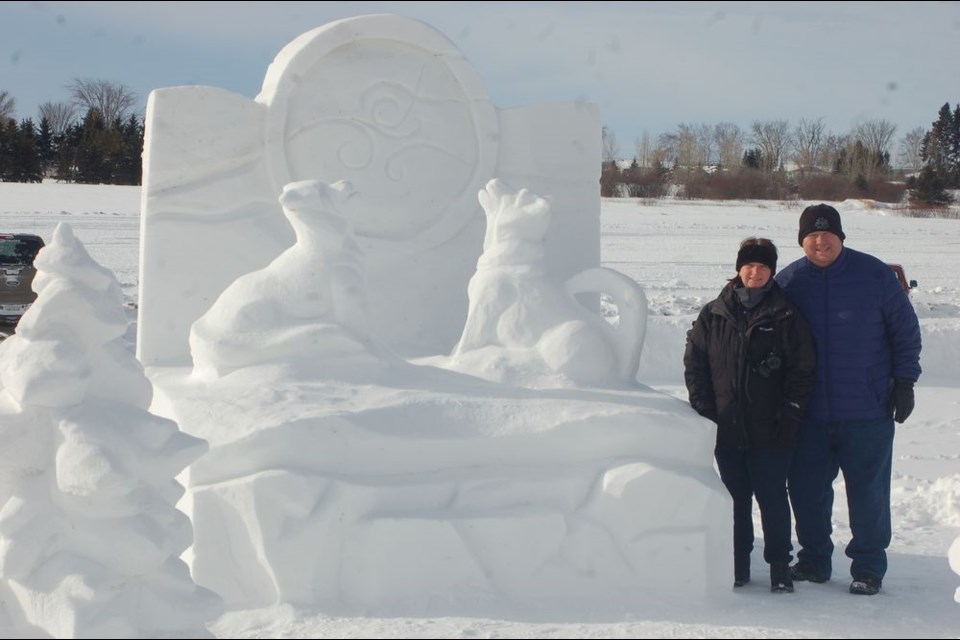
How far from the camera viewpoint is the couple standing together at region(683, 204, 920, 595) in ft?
14.3

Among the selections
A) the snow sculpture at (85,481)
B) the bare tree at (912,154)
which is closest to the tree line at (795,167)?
the bare tree at (912,154)

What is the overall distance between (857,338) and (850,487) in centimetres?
64

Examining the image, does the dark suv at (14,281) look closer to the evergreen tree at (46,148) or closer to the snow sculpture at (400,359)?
the snow sculpture at (400,359)

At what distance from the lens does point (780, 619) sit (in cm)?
394

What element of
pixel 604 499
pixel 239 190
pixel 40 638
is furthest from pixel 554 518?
pixel 239 190

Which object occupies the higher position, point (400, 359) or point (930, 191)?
point (930, 191)

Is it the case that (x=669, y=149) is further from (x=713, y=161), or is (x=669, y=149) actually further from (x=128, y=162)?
(x=128, y=162)

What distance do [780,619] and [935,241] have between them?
21.1 metres

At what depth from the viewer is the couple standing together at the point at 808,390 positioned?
4.36 metres

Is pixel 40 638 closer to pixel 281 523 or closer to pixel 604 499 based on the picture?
pixel 281 523

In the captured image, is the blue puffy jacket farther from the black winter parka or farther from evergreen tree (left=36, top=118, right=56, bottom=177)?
evergreen tree (left=36, top=118, right=56, bottom=177)

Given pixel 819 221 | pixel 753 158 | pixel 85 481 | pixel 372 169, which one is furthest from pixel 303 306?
pixel 753 158

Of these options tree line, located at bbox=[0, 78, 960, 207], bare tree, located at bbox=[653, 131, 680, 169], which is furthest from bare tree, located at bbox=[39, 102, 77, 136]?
bare tree, located at bbox=[653, 131, 680, 169]

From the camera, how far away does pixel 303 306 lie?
429 cm
